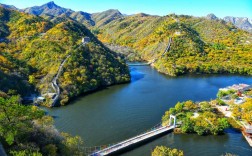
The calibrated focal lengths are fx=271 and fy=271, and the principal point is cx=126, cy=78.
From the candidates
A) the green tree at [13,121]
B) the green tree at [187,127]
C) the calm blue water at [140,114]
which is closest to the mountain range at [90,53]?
the calm blue water at [140,114]

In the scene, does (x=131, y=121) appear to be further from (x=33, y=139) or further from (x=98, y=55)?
(x=98, y=55)

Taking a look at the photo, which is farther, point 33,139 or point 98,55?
point 98,55

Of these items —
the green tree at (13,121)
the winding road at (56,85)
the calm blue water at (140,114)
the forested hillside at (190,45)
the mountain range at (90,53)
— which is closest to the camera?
the green tree at (13,121)

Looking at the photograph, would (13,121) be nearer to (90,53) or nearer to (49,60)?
(49,60)

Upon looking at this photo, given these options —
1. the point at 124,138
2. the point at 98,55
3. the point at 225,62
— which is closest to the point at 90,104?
the point at 124,138

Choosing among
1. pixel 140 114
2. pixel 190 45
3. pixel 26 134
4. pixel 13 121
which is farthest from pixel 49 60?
pixel 190 45

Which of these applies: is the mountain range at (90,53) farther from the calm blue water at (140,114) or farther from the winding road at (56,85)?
the calm blue water at (140,114)
